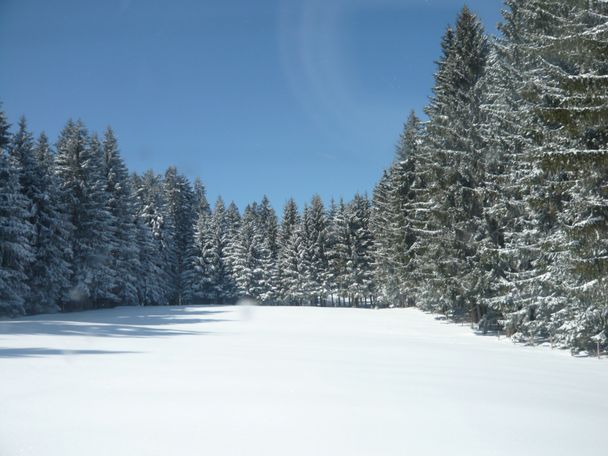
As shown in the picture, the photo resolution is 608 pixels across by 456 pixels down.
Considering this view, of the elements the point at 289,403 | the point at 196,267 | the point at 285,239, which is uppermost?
the point at 285,239

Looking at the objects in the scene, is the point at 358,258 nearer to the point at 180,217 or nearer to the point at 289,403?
the point at 180,217

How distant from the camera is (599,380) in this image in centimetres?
986

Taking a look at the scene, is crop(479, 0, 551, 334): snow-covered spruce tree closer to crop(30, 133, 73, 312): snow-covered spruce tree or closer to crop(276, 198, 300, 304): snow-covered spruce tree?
crop(30, 133, 73, 312): snow-covered spruce tree

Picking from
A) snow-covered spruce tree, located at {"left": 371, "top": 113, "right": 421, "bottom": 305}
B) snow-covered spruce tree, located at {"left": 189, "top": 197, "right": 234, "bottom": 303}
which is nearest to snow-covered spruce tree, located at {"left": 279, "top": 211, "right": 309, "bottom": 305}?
snow-covered spruce tree, located at {"left": 189, "top": 197, "right": 234, "bottom": 303}

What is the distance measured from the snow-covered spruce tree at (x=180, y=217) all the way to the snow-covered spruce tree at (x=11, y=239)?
28.3 m

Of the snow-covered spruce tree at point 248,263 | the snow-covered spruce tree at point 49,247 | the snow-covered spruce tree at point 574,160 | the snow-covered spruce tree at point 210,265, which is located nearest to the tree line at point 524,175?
the snow-covered spruce tree at point 574,160

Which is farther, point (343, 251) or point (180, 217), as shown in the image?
point (180, 217)

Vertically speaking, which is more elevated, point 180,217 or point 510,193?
point 180,217

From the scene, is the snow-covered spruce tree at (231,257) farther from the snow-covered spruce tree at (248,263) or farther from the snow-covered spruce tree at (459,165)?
the snow-covered spruce tree at (459,165)

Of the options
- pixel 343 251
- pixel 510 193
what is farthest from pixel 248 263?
pixel 510 193

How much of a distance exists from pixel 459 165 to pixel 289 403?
18104 millimetres

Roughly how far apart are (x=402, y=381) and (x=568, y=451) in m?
3.81

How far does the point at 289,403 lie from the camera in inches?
264

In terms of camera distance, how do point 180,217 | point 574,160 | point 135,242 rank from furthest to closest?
point 180,217, point 135,242, point 574,160
